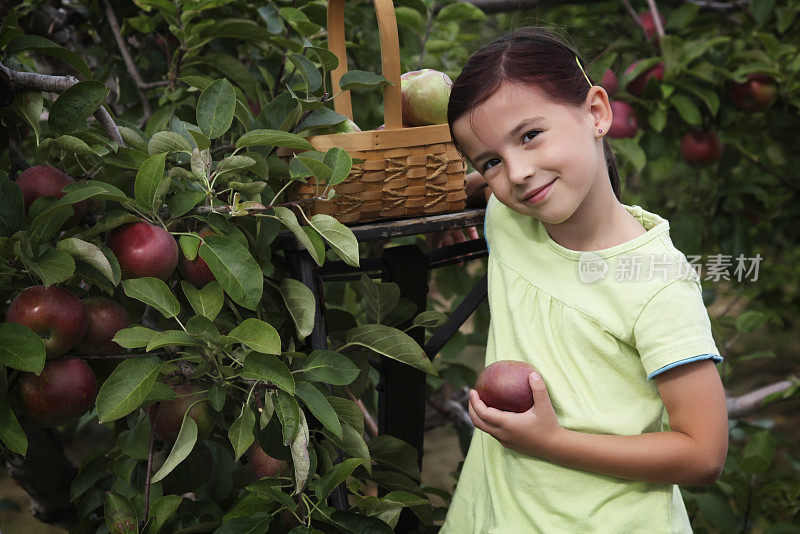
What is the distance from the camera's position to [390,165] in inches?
41.7

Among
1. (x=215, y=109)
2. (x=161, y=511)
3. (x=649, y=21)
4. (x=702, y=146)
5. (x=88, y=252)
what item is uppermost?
(x=215, y=109)

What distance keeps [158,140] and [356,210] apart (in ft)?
0.92

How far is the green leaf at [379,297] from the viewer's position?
3.67 ft

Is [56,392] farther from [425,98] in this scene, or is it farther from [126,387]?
[425,98]

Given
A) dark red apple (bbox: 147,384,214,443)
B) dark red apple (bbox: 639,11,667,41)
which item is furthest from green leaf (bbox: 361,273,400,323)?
dark red apple (bbox: 639,11,667,41)

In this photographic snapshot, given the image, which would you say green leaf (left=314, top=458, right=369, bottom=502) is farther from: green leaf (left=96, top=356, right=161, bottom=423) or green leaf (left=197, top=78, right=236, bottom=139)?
green leaf (left=197, top=78, right=236, bottom=139)

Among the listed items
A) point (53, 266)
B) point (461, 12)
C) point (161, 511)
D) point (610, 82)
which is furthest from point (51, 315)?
point (610, 82)

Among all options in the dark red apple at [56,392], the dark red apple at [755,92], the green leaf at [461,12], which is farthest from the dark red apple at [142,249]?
the dark red apple at [755,92]

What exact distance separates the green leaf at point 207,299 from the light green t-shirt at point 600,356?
0.40 m

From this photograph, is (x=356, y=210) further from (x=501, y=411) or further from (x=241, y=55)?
(x=241, y=55)

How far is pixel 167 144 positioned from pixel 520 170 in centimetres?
44

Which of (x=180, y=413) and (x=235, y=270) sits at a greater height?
(x=235, y=270)

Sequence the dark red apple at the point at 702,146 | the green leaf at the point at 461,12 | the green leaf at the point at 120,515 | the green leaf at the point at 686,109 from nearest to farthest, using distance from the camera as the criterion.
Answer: the green leaf at the point at 120,515
the green leaf at the point at 461,12
the green leaf at the point at 686,109
the dark red apple at the point at 702,146

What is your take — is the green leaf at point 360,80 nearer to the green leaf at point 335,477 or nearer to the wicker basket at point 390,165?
the wicker basket at point 390,165
